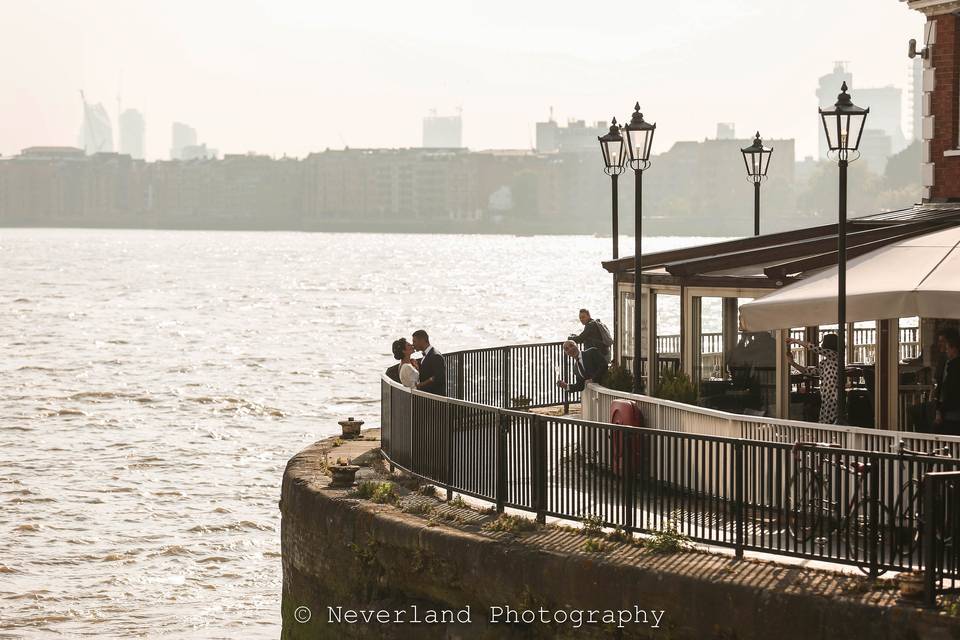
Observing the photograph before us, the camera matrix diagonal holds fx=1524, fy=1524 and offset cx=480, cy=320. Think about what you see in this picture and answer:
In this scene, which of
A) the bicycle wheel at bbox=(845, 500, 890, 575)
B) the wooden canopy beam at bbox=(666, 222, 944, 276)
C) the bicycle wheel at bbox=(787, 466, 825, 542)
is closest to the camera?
the bicycle wheel at bbox=(845, 500, 890, 575)

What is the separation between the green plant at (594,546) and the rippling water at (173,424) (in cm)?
1001

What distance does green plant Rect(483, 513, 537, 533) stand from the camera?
13.4 m

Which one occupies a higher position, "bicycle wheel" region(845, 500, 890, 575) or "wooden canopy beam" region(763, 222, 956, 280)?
"wooden canopy beam" region(763, 222, 956, 280)

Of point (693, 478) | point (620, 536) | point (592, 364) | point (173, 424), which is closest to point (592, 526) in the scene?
point (620, 536)

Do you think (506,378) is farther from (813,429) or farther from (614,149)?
(813,429)

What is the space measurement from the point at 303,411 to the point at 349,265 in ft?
438

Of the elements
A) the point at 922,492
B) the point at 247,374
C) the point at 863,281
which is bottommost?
the point at 247,374

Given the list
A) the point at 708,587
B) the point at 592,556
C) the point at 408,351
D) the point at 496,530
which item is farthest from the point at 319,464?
the point at 708,587

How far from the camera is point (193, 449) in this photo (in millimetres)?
38875

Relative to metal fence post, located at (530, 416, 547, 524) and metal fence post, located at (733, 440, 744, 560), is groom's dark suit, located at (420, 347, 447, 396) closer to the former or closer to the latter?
metal fence post, located at (530, 416, 547, 524)

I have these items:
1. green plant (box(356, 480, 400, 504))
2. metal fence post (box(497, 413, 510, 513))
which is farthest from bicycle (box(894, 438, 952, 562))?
green plant (box(356, 480, 400, 504))

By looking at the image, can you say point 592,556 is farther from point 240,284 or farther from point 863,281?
point 240,284

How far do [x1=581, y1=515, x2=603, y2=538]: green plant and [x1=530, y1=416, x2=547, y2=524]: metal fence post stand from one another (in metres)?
0.52

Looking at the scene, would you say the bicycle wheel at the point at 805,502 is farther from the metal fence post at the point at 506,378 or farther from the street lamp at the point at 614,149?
the metal fence post at the point at 506,378
